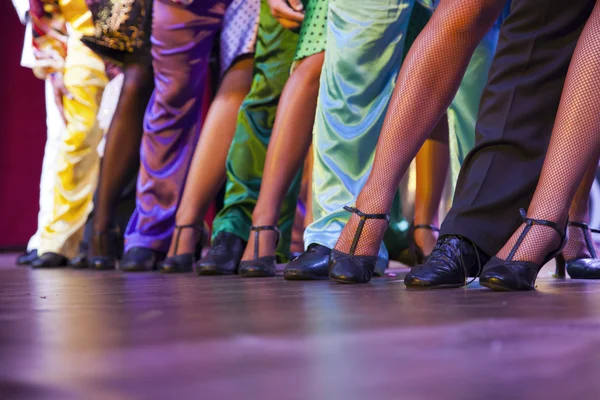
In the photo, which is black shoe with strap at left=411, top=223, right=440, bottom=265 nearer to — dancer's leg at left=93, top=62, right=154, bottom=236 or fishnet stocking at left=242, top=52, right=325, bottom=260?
fishnet stocking at left=242, top=52, right=325, bottom=260

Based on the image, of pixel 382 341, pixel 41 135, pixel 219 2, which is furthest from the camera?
pixel 41 135

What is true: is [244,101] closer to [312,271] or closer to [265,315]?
[312,271]

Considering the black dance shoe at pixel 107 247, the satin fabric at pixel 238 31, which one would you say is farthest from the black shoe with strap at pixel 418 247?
the black dance shoe at pixel 107 247

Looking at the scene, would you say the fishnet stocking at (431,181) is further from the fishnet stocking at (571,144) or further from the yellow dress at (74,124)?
the yellow dress at (74,124)

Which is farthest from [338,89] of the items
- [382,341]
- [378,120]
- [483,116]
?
[382,341]

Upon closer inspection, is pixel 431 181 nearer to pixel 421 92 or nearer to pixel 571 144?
pixel 421 92

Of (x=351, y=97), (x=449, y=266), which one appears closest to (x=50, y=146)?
(x=351, y=97)

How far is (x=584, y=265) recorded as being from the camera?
4.96 feet

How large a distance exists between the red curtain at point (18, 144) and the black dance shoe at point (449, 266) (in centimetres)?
457

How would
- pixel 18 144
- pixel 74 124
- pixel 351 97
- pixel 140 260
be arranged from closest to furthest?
pixel 351 97 < pixel 140 260 < pixel 74 124 < pixel 18 144

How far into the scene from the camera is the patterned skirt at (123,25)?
2.41 metres

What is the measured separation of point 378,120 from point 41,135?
4187mm

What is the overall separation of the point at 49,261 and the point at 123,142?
470 millimetres

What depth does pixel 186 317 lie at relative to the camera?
822 mm
